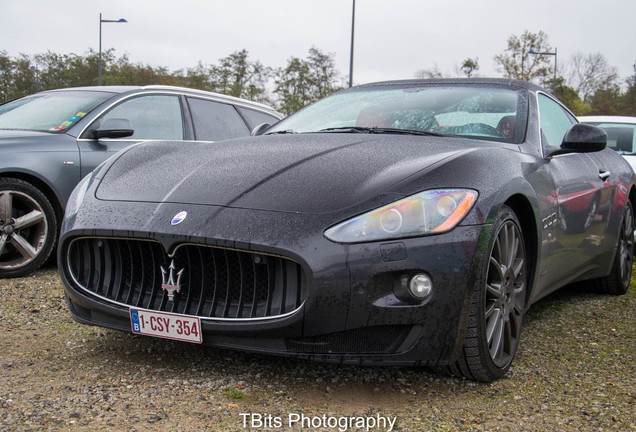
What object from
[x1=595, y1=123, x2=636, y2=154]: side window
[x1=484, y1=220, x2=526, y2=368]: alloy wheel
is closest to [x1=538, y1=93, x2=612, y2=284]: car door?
[x1=484, y1=220, x2=526, y2=368]: alloy wheel

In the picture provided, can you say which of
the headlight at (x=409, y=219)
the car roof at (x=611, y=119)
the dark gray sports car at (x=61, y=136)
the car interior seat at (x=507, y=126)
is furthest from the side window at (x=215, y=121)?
the car roof at (x=611, y=119)

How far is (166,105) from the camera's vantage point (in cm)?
614

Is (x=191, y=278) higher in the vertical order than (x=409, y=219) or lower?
lower

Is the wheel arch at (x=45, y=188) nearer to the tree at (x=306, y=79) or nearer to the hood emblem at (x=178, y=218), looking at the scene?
the hood emblem at (x=178, y=218)

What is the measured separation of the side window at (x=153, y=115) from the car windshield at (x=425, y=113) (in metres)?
2.05

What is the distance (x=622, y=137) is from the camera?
27.5 ft

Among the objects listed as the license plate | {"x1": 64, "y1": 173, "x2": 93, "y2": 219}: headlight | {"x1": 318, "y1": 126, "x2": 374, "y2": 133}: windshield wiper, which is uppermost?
{"x1": 318, "y1": 126, "x2": 374, "y2": 133}: windshield wiper

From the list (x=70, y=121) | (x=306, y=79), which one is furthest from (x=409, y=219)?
(x=306, y=79)

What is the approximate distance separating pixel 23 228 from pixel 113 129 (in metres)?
1.03

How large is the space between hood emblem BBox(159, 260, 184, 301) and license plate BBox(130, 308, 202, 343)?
0.09 metres

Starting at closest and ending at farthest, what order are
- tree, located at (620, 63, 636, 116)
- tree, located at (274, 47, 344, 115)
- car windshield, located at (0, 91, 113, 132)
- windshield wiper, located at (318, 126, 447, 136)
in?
windshield wiper, located at (318, 126, 447, 136) < car windshield, located at (0, 91, 113, 132) < tree, located at (274, 47, 344, 115) < tree, located at (620, 63, 636, 116)

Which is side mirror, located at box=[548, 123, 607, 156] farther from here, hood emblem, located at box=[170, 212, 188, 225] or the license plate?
the license plate

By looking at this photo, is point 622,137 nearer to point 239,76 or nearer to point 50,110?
point 50,110

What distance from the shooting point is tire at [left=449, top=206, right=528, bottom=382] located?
106 inches
